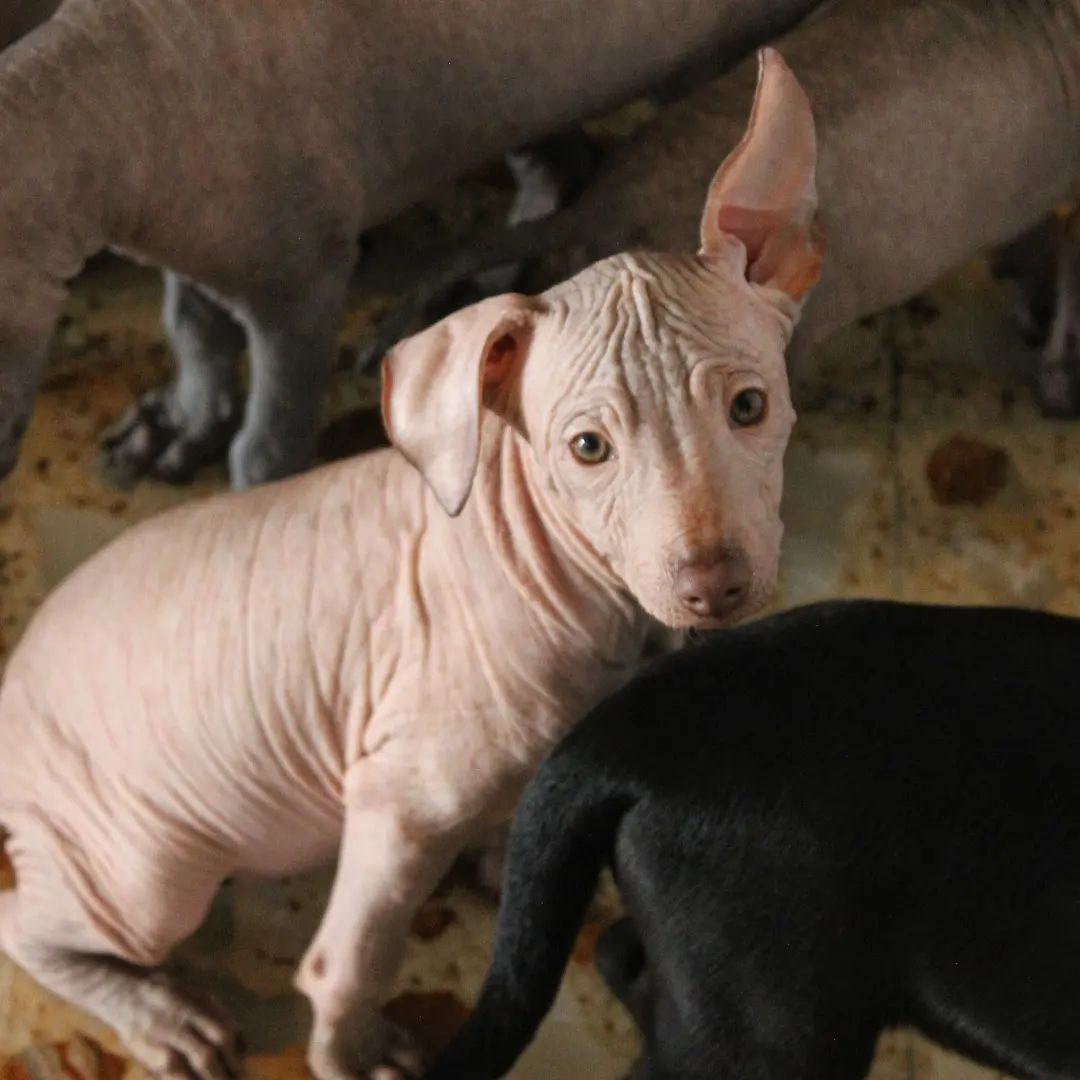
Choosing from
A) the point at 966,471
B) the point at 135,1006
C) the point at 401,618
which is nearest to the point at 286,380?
the point at 401,618

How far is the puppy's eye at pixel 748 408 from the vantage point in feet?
2.58

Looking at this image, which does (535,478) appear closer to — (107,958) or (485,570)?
(485,570)

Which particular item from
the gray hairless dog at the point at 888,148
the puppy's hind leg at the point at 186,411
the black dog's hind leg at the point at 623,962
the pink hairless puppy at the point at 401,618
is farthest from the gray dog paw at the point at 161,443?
the black dog's hind leg at the point at 623,962

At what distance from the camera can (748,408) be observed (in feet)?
2.60

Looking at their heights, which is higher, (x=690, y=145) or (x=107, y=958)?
(x=690, y=145)

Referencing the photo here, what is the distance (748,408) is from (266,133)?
47cm

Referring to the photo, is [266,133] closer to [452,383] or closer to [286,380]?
[286,380]

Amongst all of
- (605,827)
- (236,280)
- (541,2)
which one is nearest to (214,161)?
(236,280)

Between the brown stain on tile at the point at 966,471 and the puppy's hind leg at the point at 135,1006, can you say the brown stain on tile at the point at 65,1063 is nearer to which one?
the puppy's hind leg at the point at 135,1006

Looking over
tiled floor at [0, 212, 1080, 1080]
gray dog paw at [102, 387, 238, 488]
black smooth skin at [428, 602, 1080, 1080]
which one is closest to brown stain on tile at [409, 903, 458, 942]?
tiled floor at [0, 212, 1080, 1080]

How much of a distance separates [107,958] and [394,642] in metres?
0.35

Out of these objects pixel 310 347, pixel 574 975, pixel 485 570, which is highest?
pixel 310 347

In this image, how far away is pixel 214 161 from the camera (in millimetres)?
1073

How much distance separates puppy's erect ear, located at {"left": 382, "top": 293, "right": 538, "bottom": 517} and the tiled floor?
488 millimetres
